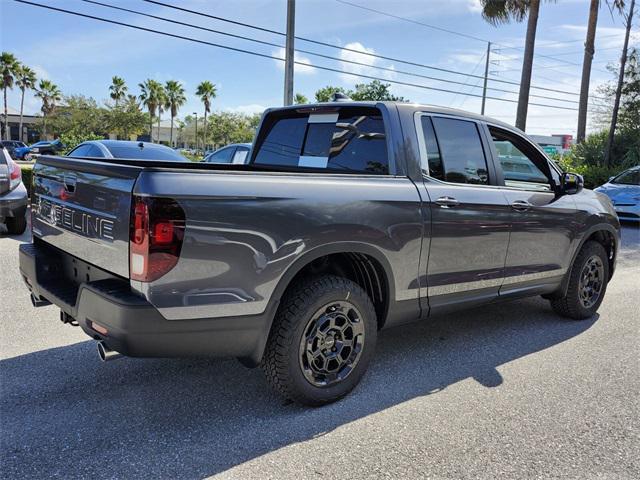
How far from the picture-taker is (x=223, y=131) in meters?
82.9

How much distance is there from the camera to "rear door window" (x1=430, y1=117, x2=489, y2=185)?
12.7 feet

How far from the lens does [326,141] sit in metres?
4.09

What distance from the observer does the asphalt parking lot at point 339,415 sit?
2658mm

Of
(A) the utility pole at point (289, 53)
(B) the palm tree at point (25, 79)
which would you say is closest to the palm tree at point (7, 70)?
(B) the palm tree at point (25, 79)

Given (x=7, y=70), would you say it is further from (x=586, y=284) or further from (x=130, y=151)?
(x=586, y=284)

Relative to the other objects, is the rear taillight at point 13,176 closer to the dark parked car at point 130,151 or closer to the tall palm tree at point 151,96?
the dark parked car at point 130,151

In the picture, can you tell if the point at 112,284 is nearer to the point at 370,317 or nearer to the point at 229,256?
the point at 229,256

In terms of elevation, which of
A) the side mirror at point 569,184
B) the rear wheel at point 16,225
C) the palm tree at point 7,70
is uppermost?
the palm tree at point 7,70

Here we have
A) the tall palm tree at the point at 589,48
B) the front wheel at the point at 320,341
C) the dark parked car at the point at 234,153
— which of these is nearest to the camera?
the front wheel at the point at 320,341

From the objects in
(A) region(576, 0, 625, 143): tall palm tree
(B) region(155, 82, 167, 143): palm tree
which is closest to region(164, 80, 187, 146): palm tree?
(B) region(155, 82, 167, 143): palm tree

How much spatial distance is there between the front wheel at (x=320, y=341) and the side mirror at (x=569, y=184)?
2504 millimetres

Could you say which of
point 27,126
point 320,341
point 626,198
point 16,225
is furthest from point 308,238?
point 27,126

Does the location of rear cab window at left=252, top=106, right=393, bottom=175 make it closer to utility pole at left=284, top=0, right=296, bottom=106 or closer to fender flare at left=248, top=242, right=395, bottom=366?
fender flare at left=248, top=242, right=395, bottom=366

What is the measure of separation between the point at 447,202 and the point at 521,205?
959 millimetres
